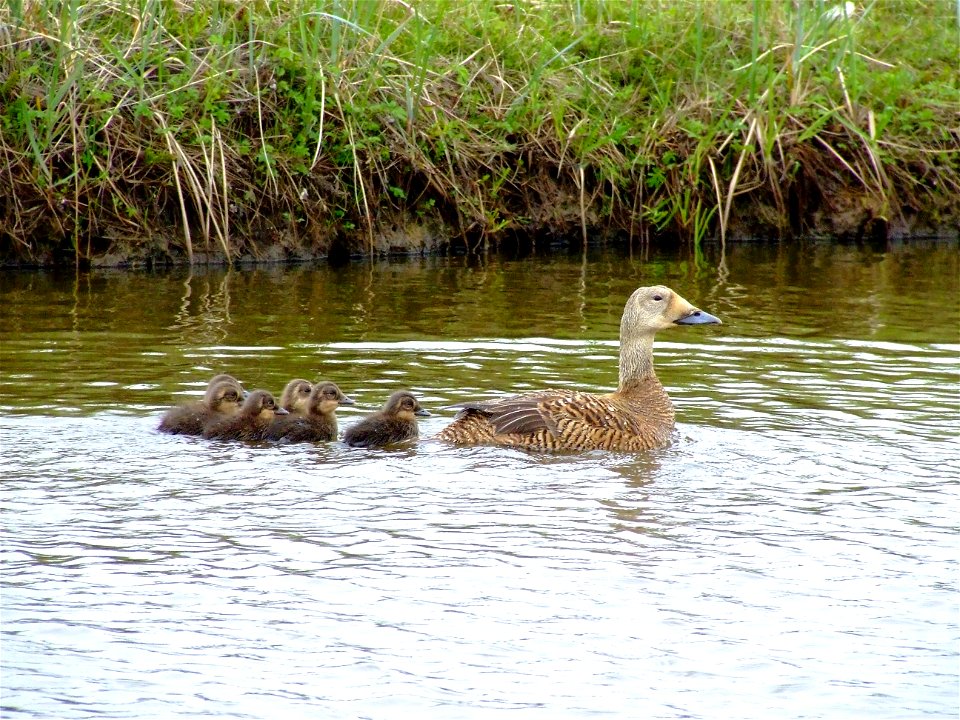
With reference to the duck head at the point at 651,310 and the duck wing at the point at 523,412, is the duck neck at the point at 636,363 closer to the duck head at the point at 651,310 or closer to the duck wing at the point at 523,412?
the duck head at the point at 651,310

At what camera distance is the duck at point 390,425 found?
7621mm

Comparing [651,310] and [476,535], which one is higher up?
[651,310]

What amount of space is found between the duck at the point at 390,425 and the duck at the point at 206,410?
27.6 inches

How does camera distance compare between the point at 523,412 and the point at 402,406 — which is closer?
the point at 523,412

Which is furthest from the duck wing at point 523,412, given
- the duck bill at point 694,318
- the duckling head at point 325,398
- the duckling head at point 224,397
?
the duckling head at point 224,397

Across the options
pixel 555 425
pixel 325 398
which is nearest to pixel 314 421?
pixel 325 398

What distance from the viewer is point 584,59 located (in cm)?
1562

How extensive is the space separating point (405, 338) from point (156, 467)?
3.55 meters

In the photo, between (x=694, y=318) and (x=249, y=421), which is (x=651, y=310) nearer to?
(x=694, y=318)

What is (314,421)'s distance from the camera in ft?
25.7

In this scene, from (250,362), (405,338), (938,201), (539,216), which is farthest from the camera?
(938,201)

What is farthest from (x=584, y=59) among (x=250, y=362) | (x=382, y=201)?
(x=250, y=362)

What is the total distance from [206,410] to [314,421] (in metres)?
0.58

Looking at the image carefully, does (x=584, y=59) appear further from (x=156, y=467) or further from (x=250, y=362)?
(x=156, y=467)
